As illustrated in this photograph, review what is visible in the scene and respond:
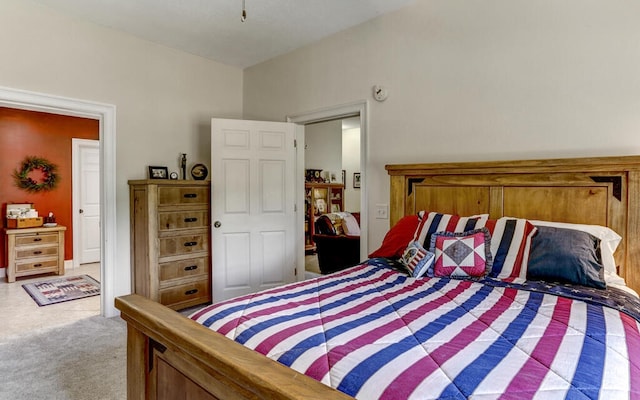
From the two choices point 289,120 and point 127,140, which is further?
point 289,120

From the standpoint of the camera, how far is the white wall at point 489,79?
2135mm

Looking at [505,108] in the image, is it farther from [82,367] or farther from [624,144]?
[82,367]

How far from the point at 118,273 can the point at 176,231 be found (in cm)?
69

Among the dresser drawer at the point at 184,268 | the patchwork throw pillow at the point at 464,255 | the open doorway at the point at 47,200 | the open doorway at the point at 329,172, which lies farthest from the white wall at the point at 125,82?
the patchwork throw pillow at the point at 464,255

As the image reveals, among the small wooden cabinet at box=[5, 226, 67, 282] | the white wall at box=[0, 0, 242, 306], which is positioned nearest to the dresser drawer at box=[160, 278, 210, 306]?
the white wall at box=[0, 0, 242, 306]

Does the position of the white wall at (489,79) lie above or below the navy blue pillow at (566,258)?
A: above

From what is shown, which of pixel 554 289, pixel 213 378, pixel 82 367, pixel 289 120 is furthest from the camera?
pixel 289 120

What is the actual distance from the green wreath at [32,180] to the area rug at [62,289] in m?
1.39

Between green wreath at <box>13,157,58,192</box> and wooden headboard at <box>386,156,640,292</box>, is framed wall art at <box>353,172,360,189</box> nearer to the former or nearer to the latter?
wooden headboard at <box>386,156,640,292</box>

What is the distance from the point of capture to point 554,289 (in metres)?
1.64

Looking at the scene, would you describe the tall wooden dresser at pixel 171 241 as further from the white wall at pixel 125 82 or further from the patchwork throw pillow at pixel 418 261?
the patchwork throw pillow at pixel 418 261

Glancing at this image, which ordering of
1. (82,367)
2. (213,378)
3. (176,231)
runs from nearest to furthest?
(213,378)
(82,367)
(176,231)

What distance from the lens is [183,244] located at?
3.52 meters

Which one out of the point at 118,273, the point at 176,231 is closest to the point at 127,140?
the point at 176,231
